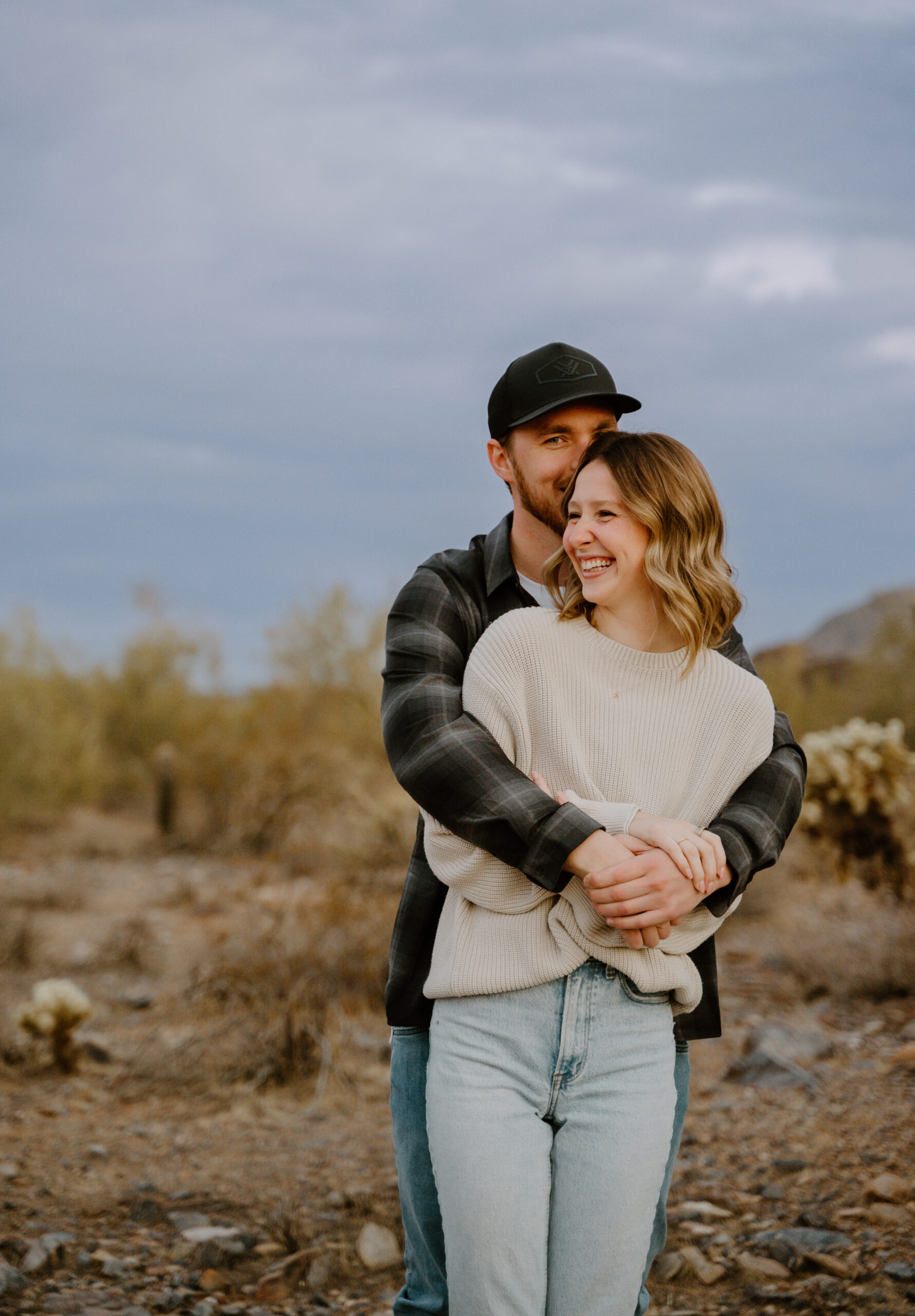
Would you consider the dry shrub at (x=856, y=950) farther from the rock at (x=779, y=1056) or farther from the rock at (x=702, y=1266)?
the rock at (x=702, y=1266)

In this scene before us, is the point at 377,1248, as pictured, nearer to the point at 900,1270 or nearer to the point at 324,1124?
the point at 324,1124

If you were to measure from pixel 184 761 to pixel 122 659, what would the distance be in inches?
164

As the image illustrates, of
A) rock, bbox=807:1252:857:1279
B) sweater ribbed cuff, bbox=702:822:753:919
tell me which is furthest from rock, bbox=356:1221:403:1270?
sweater ribbed cuff, bbox=702:822:753:919

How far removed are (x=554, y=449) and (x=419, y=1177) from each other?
1.56m

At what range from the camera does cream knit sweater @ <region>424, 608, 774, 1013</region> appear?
204 cm

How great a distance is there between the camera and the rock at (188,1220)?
3881mm

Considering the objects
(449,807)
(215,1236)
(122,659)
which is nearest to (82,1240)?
(215,1236)

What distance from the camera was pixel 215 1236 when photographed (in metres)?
3.79

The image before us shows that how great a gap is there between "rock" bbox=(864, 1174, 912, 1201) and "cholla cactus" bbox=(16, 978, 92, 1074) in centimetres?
381

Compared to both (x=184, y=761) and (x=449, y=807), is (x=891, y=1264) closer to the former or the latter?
(x=449, y=807)

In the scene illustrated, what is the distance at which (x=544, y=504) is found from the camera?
2430 mm

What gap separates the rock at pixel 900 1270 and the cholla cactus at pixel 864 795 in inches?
192

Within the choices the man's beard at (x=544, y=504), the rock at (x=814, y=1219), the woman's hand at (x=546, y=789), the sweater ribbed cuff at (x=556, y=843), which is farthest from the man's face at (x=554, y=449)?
the rock at (x=814, y=1219)

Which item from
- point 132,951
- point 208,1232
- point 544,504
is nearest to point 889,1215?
point 208,1232
